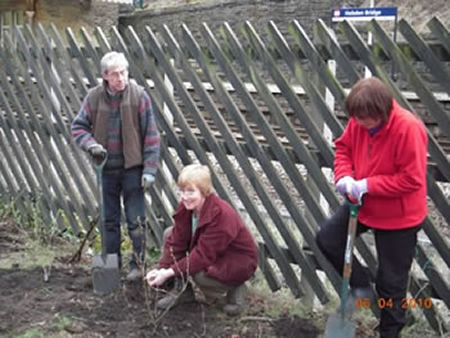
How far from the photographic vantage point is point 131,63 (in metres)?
4.85

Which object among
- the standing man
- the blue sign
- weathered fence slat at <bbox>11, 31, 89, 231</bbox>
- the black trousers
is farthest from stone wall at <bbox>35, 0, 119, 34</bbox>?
the black trousers

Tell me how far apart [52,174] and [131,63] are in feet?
5.26

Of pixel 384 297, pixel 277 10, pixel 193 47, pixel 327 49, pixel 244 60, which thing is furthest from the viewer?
pixel 277 10

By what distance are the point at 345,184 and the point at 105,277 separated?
1.86 metres

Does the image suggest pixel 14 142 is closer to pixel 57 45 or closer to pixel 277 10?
pixel 57 45

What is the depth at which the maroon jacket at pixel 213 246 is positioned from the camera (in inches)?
144

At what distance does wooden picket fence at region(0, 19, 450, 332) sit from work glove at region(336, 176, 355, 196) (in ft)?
1.68

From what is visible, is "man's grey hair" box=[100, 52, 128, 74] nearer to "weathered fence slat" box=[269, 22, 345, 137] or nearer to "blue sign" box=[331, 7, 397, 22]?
"weathered fence slat" box=[269, 22, 345, 137]

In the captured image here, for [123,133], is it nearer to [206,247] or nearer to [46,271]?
[206,247]

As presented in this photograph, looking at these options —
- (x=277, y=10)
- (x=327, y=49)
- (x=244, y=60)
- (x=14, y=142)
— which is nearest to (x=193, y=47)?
(x=244, y=60)

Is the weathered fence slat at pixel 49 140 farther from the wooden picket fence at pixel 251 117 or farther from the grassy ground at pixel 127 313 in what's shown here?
the grassy ground at pixel 127 313

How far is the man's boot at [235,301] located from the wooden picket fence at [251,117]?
351 millimetres

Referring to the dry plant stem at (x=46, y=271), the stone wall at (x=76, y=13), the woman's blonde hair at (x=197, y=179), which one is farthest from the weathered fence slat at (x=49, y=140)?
the stone wall at (x=76, y=13)

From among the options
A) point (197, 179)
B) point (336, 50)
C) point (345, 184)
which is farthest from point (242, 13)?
point (345, 184)
